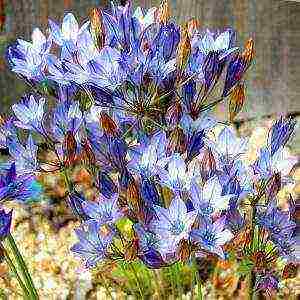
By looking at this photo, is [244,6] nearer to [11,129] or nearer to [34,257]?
[34,257]

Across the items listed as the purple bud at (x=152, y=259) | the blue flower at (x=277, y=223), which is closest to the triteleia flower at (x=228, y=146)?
the blue flower at (x=277, y=223)

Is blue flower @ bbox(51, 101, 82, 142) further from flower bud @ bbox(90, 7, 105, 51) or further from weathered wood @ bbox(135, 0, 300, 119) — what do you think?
weathered wood @ bbox(135, 0, 300, 119)

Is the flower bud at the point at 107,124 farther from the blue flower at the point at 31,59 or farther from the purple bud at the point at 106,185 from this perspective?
the blue flower at the point at 31,59

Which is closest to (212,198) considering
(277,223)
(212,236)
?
(212,236)

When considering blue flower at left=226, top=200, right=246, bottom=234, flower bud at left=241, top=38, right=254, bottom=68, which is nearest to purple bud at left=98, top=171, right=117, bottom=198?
blue flower at left=226, top=200, right=246, bottom=234

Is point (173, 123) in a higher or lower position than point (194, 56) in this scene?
lower

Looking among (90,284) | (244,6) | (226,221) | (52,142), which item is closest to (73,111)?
(52,142)

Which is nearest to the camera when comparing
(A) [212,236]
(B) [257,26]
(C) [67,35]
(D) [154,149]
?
(A) [212,236]

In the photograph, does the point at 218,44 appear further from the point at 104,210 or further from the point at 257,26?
the point at 257,26
